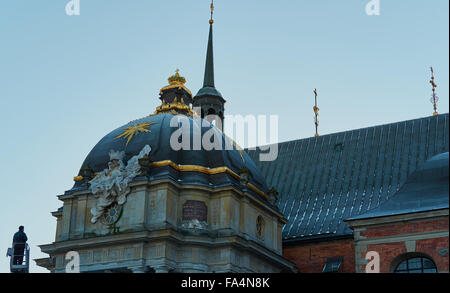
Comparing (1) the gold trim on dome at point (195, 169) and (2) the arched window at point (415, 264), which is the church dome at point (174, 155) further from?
(2) the arched window at point (415, 264)

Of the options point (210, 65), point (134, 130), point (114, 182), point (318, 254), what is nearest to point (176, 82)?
point (134, 130)

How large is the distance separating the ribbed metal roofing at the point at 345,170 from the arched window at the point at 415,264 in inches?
246

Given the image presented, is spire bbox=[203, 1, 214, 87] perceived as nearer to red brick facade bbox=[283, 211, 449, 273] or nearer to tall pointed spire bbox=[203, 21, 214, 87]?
tall pointed spire bbox=[203, 21, 214, 87]

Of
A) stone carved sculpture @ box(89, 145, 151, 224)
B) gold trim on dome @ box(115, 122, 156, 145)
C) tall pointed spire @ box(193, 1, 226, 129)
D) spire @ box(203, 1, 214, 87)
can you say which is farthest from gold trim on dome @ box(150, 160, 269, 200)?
spire @ box(203, 1, 214, 87)

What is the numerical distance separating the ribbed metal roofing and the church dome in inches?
202

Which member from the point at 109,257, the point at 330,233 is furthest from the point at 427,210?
the point at 109,257

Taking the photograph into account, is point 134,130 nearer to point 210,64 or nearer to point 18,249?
point 18,249

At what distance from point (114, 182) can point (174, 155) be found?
2.98m

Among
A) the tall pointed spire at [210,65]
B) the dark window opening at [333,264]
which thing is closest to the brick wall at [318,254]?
the dark window opening at [333,264]

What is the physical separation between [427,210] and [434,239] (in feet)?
4.00

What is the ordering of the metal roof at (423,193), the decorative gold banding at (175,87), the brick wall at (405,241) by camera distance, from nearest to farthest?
the brick wall at (405,241), the metal roof at (423,193), the decorative gold banding at (175,87)

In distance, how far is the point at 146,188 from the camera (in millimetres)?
33594

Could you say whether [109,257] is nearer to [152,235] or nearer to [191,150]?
[152,235]

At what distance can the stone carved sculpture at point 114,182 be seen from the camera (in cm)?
3406
